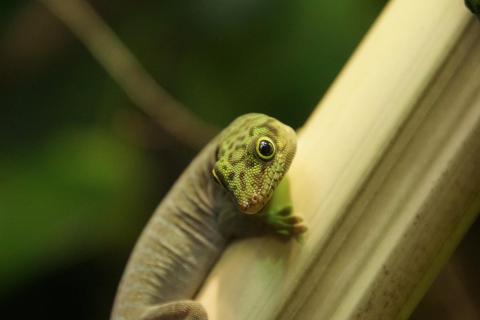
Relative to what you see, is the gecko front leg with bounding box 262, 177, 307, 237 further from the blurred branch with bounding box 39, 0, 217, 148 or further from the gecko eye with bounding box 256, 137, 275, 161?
the blurred branch with bounding box 39, 0, 217, 148

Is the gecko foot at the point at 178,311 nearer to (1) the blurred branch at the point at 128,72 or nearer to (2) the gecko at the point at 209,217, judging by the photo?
(2) the gecko at the point at 209,217

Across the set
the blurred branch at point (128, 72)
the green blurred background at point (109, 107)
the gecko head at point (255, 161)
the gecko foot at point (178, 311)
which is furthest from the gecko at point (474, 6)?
the blurred branch at point (128, 72)

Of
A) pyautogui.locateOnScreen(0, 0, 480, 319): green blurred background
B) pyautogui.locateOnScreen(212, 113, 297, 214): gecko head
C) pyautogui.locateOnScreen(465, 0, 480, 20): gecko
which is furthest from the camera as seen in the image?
pyautogui.locateOnScreen(0, 0, 480, 319): green blurred background

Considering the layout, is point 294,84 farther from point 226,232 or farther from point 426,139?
point 426,139

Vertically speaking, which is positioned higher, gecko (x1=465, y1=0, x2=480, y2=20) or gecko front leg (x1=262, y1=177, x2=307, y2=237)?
gecko (x1=465, y1=0, x2=480, y2=20)

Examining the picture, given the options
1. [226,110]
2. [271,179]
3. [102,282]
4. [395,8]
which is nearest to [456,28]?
[395,8]

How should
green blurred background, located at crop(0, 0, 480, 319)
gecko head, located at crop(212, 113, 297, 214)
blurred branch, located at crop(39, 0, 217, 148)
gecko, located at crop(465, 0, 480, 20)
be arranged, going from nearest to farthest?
gecko, located at crop(465, 0, 480, 20) < gecko head, located at crop(212, 113, 297, 214) < green blurred background, located at crop(0, 0, 480, 319) < blurred branch, located at crop(39, 0, 217, 148)

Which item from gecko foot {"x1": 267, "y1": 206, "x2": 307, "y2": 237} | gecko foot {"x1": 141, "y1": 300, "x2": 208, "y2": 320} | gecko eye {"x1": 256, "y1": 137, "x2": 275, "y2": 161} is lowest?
gecko foot {"x1": 141, "y1": 300, "x2": 208, "y2": 320}

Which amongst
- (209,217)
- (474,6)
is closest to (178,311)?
(209,217)

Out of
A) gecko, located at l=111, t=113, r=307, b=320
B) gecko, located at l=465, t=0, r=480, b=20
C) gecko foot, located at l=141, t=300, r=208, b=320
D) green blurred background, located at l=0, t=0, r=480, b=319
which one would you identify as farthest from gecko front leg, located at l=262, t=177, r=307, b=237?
green blurred background, located at l=0, t=0, r=480, b=319
